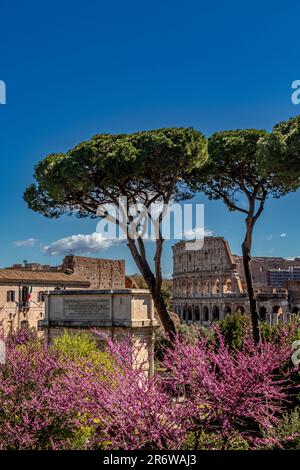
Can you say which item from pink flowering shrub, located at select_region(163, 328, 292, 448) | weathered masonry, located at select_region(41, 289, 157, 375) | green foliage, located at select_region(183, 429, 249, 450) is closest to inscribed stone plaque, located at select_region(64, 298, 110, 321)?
weathered masonry, located at select_region(41, 289, 157, 375)

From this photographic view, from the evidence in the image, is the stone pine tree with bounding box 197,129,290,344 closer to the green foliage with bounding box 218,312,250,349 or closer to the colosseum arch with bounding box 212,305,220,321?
the green foliage with bounding box 218,312,250,349

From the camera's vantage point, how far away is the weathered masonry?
14656mm

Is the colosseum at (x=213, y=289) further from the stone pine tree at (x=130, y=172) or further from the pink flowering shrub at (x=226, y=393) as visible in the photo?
the pink flowering shrub at (x=226, y=393)

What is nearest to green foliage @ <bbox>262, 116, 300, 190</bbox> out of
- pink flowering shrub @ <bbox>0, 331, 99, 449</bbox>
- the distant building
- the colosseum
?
pink flowering shrub @ <bbox>0, 331, 99, 449</bbox>

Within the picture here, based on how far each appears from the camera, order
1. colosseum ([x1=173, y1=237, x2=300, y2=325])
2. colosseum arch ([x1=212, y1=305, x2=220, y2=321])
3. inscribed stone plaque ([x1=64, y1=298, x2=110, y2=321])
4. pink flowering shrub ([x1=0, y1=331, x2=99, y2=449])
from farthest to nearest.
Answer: colosseum arch ([x1=212, y1=305, x2=220, y2=321]) → colosseum ([x1=173, y1=237, x2=300, y2=325]) → inscribed stone plaque ([x1=64, y1=298, x2=110, y2=321]) → pink flowering shrub ([x1=0, y1=331, x2=99, y2=449])

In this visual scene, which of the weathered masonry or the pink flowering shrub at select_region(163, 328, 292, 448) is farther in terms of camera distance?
the weathered masonry

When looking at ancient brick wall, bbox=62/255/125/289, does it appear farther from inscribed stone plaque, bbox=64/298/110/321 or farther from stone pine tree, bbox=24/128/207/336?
inscribed stone plaque, bbox=64/298/110/321

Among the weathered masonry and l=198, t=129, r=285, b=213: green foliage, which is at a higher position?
l=198, t=129, r=285, b=213: green foliage

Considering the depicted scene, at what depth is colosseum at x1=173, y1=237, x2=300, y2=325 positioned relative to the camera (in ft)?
160

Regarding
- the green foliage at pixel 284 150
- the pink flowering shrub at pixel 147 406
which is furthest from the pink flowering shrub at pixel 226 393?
the green foliage at pixel 284 150

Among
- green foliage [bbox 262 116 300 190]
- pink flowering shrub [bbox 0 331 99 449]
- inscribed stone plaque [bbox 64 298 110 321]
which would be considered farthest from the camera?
inscribed stone plaque [bbox 64 298 110 321]

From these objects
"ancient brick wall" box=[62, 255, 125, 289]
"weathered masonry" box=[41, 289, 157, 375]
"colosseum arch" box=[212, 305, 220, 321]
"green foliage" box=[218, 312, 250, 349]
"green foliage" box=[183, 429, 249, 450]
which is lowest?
"colosseum arch" box=[212, 305, 220, 321]

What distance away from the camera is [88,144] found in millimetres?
17500
